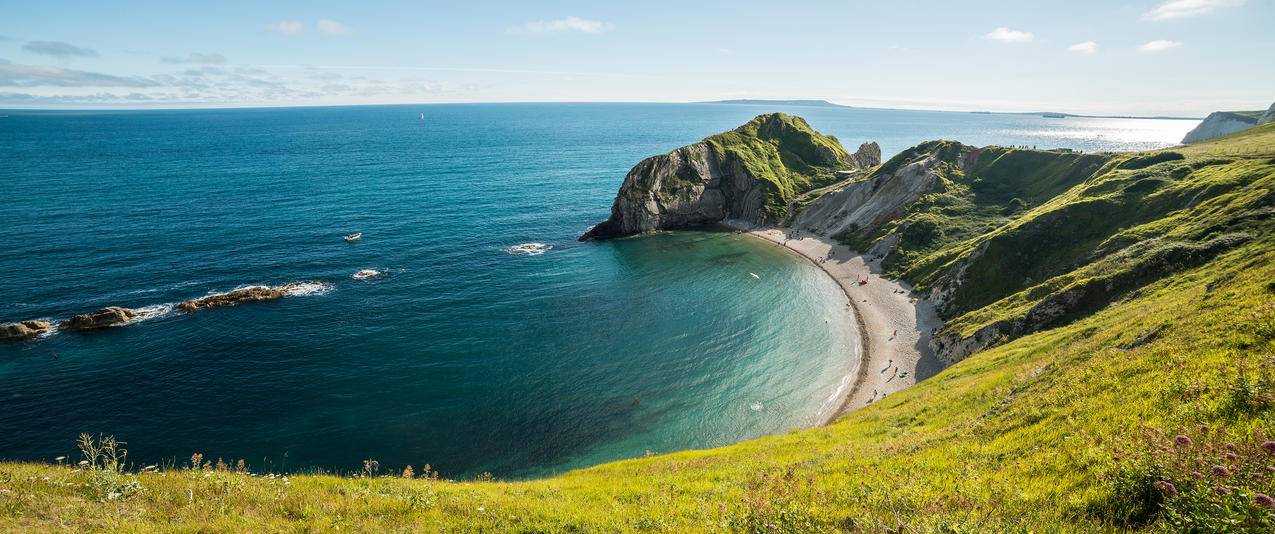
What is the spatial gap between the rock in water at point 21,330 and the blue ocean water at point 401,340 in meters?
1.31

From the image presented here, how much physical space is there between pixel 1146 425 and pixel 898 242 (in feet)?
223

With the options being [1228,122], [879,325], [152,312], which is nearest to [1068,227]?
[879,325]

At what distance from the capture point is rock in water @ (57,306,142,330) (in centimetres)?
5200

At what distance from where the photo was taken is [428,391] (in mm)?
44000

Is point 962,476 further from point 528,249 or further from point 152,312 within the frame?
point 528,249

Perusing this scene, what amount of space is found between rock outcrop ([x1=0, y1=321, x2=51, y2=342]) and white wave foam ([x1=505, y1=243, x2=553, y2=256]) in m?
50.5

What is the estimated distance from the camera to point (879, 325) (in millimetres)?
57312

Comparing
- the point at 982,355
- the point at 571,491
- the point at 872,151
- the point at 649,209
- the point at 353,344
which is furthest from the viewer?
the point at 872,151

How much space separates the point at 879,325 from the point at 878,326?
318 millimetres

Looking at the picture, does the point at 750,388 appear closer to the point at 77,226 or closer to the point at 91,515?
the point at 91,515

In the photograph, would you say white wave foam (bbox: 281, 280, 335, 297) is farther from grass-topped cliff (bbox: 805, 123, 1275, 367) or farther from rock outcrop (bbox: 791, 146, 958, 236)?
rock outcrop (bbox: 791, 146, 958, 236)

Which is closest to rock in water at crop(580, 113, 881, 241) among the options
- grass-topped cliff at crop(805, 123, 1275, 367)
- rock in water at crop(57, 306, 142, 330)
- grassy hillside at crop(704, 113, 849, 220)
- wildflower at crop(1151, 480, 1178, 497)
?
grassy hillside at crop(704, 113, 849, 220)

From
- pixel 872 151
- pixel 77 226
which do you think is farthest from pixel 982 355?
pixel 77 226

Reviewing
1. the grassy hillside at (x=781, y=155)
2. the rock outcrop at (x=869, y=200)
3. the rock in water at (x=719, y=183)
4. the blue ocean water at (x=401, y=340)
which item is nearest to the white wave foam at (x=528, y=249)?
the blue ocean water at (x=401, y=340)
